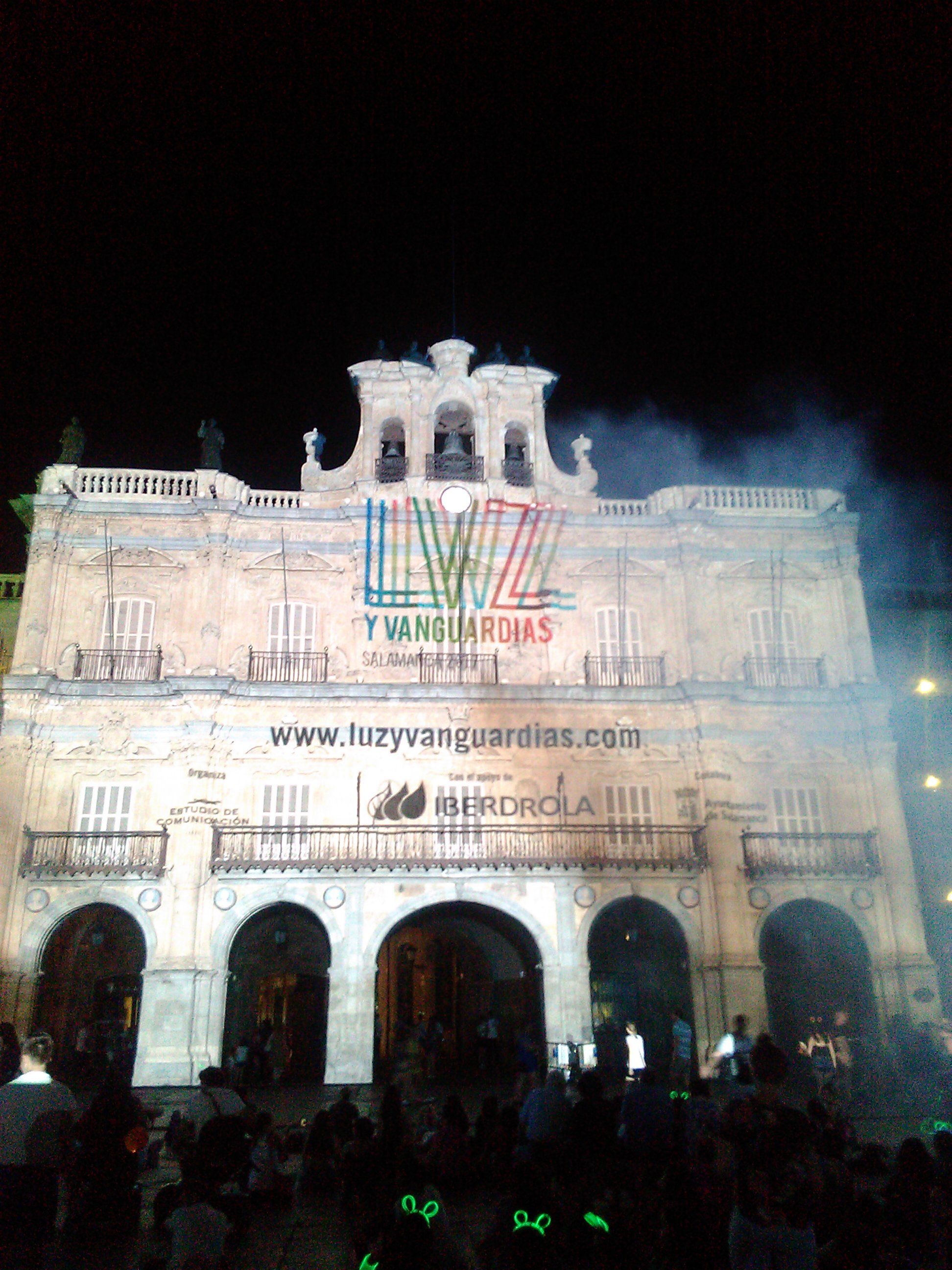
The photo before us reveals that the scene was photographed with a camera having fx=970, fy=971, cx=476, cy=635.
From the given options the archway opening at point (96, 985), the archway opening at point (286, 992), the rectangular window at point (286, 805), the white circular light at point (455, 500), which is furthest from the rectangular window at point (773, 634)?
the archway opening at point (96, 985)

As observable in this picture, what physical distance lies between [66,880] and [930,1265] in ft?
64.2

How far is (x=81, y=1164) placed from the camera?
328 inches

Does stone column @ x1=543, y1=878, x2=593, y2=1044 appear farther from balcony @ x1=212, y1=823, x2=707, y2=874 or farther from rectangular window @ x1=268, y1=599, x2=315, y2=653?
rectangular window @ x1=268, y1=599, x2=315, y2=653

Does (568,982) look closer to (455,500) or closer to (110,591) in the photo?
(455,500)

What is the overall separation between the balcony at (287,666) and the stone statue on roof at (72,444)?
730 centimetres

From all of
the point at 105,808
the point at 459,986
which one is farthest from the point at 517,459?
the point at 459,986

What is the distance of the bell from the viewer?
2683 cm

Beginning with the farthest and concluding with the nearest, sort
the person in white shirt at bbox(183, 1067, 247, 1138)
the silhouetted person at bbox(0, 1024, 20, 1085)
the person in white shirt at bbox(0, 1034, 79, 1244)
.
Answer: the silhouetted person at bbox(0, 1024, 20, 1085)
the person in white shirt at bbox(183, 1067, 247, 1138)
the person in white shirt at bbox(0, 1034, 79, 1244)

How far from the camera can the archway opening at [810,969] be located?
23578 mm

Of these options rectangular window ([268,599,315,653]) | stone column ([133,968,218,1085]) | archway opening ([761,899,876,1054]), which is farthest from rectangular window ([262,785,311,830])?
archway opening ([761,899,876,1054])

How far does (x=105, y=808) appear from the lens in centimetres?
2306

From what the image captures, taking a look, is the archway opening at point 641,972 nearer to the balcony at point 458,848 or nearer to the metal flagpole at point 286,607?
the balcony at point 458,848

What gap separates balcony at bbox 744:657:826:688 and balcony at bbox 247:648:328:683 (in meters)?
11.0

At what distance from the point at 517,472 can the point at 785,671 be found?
9001 millimetres
